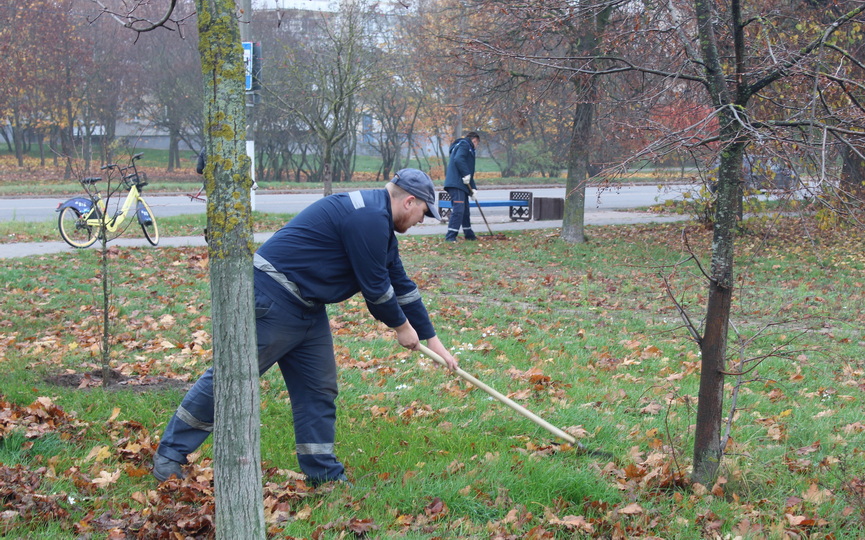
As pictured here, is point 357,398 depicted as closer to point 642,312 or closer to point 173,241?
point 642,312

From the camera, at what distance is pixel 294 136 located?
32812mm

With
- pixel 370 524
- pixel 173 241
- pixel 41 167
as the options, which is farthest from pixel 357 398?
pixel 41 167

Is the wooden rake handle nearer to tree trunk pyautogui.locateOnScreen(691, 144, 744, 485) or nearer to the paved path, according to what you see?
tree trunk pyautogui.locateOnScreen(691, 144, 744, 485)

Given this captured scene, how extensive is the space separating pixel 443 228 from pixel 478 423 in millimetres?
12199

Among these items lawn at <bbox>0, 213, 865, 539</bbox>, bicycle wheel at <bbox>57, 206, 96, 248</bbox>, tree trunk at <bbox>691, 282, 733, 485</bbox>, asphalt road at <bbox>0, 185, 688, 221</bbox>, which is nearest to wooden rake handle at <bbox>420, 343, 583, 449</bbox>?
lawn at <bbox>0, 213, 865, 539</bbox>

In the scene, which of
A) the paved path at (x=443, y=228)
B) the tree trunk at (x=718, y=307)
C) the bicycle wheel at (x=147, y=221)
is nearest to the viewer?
the tree trunk at (x=718, y=307)

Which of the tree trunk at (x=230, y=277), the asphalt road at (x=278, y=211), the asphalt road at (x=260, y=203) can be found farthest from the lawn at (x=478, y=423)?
the asphalt road at (x=260, y=203)

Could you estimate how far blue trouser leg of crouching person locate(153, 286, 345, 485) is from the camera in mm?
3852

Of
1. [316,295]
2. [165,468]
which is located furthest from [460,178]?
[165,468]

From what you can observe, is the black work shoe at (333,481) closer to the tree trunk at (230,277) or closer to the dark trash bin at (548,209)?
the tree trunk at (230,277)

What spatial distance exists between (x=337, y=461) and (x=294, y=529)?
2.34ft

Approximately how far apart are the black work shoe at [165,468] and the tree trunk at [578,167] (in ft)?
32.8

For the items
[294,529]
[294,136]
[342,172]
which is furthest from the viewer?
[342,172]

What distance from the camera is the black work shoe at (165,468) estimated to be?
395 centimetres
